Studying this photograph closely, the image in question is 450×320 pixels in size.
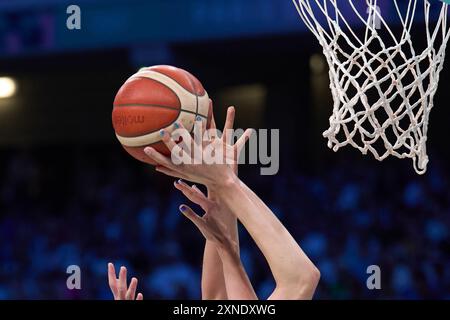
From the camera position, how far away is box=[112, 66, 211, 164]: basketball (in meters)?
2.09

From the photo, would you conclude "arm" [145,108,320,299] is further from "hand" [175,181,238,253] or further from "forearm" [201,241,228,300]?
"forearm" [201,241,228,300]

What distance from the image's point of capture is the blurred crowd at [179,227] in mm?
5951

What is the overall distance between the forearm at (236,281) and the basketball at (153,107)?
1.26 ft

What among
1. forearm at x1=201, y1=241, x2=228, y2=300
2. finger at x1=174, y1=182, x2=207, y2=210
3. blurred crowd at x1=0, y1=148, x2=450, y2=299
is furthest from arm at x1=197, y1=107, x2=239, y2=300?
blurred crowd at x1=0, y1=148, x2=450, y2=299

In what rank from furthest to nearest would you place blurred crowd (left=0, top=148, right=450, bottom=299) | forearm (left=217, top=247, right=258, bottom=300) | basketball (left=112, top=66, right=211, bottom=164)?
1. blurred crowd (left=0, top=148, right=450, bottom=299)
2. basketball (left=112, top=66, right=211, bottom=164)
3. forearm (left=217, top=247, right=258, bottom=300)

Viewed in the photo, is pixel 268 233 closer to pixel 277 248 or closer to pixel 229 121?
pixel 277 248

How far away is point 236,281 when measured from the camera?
177 centimetres

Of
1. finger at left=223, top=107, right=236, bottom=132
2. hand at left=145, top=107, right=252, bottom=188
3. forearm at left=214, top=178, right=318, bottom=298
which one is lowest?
forearm at left=214, top=178, right=318, bottom=298

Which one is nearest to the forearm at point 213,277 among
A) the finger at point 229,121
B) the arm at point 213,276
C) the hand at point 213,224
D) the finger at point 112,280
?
the arm at point 213,276

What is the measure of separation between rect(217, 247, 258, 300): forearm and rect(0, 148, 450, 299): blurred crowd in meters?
4.09

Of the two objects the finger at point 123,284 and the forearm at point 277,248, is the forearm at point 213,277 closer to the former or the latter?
the finger at point 123,284

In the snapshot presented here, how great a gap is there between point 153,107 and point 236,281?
0.58 m

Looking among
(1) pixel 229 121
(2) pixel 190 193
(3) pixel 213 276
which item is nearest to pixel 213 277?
(3) pixel 213 276

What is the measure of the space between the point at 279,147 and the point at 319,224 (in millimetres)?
1248
